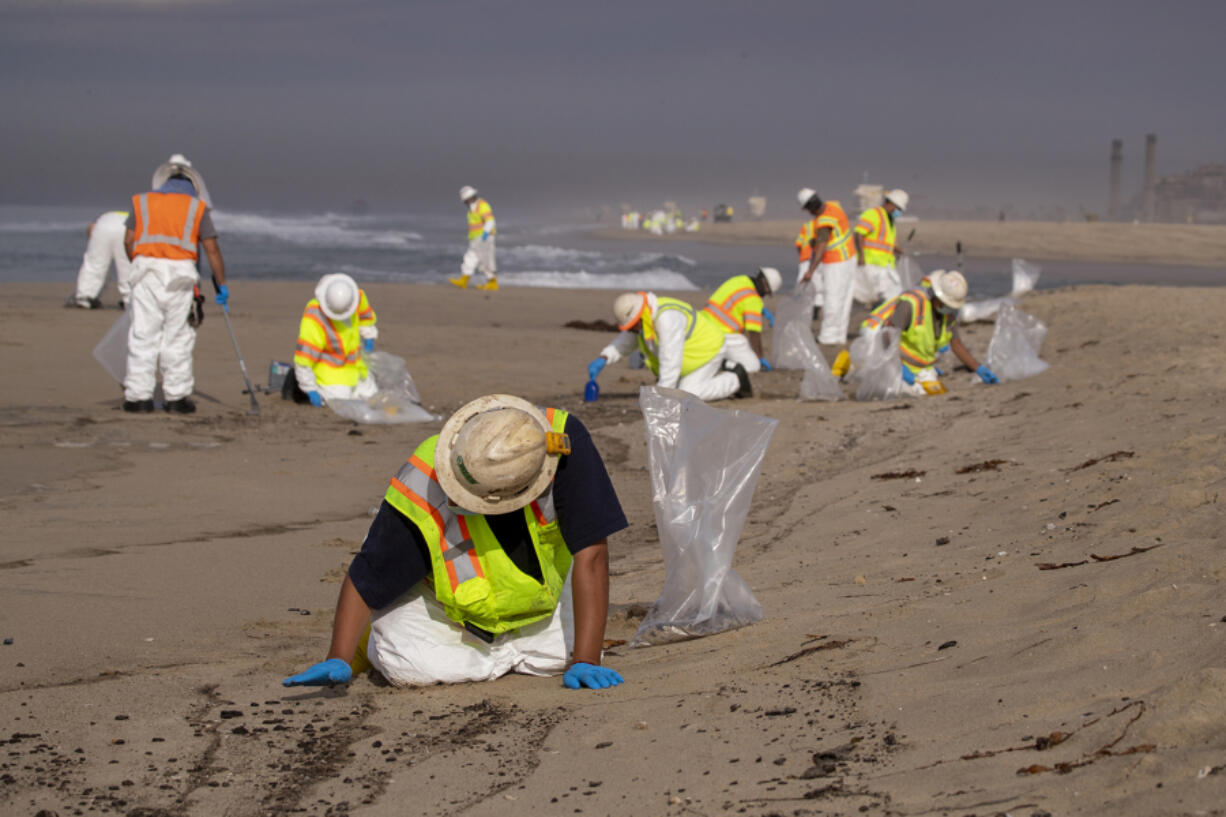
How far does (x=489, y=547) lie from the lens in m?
3.56

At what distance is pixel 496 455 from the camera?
3201 mm

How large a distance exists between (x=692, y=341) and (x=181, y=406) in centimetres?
391

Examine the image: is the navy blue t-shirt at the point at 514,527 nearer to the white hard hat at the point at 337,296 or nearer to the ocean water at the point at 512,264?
the white hard hat at the point at 337,296

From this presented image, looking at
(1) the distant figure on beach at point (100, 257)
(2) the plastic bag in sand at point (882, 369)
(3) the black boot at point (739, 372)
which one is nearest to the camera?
(2) the plastic bag in sand at point (882, 369)

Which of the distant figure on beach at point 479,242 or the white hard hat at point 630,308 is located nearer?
the white hard hat at point 630,308

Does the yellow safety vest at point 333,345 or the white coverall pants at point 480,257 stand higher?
the white coverall pants at point 480,257

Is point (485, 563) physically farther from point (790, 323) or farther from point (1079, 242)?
point (1079, 242)

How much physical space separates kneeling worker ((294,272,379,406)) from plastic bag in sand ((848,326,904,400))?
3.85 metres

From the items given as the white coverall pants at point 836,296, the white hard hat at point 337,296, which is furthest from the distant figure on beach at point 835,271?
the white hard hat at point 337,296

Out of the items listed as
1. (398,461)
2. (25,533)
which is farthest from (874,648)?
(398,461)

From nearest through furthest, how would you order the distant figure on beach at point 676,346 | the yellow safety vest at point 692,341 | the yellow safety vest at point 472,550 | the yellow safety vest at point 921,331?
1. the yellow safety vest at point 472,550
2. the distant figure on beach at point 676,346
3. the yellow safety vest at point 692,341
4. the yellow safety vest at point 921,331

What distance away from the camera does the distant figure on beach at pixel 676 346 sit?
913 centimetres

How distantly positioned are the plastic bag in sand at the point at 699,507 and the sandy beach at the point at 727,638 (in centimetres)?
12

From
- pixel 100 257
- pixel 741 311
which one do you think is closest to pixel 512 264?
pixel 100 257
